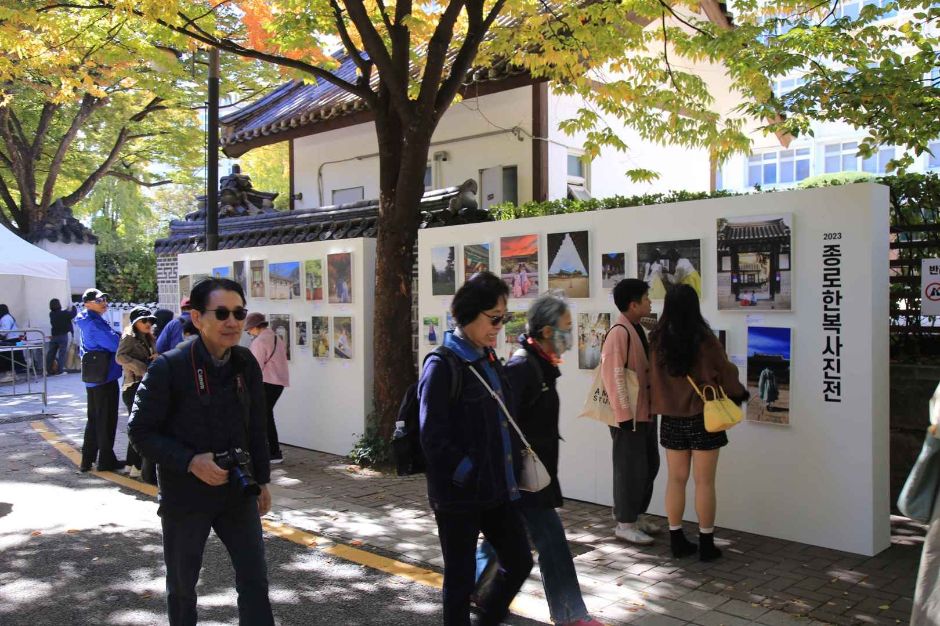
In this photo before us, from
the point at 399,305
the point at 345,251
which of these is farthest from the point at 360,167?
the point at 399,305

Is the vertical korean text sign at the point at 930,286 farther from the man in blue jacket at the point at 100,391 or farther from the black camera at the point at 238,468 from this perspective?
the man in blue jacket at the point at 100,391

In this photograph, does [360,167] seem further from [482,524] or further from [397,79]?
[482,524]

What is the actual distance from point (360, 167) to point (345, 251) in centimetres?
497

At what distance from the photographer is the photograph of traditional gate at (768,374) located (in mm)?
5691

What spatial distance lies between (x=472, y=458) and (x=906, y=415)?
429 cm

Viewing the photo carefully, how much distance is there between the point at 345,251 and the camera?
9172mm

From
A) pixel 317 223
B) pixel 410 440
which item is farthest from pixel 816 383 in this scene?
pixel 317 223

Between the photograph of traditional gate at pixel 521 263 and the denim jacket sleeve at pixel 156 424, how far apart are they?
432 cm

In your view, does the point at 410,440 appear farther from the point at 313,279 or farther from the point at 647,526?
the point at 313,279

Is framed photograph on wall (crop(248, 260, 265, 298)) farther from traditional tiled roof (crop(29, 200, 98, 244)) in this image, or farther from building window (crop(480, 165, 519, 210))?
traditional tiled roof (crop(29, 200, 98, 244))

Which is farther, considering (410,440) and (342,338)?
(342,338)

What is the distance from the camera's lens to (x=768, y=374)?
578cm

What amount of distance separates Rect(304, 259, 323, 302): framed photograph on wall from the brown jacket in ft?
17.1

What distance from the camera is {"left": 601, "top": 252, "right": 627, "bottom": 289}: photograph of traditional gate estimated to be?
6645 millimetres
